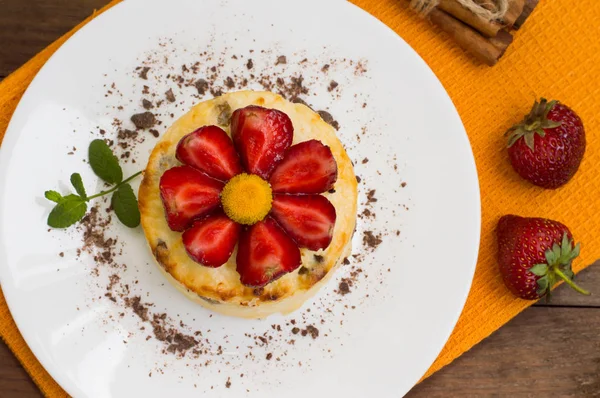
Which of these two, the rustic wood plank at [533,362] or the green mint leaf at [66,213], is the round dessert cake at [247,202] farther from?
the rustic wood plank at [533,362]

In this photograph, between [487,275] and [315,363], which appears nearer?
[315,363]

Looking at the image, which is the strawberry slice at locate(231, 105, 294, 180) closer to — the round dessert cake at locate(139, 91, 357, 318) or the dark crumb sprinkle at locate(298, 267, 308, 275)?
the round dessert cake at locate(139, 91, 357, 318)

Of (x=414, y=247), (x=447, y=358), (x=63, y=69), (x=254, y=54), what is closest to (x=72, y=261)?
(x=63, y=69)

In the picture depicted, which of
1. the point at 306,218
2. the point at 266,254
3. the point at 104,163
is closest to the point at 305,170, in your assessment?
the point at 306,218

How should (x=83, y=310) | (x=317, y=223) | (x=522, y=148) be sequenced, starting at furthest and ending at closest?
(x=522, y=148) < (x=83, y=310) < (x=317, y=223)

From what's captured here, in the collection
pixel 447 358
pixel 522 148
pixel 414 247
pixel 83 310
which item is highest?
pixel 522 148

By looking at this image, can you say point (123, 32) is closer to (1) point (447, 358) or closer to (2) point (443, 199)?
(2) point (443, 199)

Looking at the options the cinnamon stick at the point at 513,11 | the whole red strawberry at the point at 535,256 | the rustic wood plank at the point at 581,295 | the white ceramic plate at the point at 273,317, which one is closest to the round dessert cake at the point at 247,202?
the white ceramic plate at the point at 273,317
